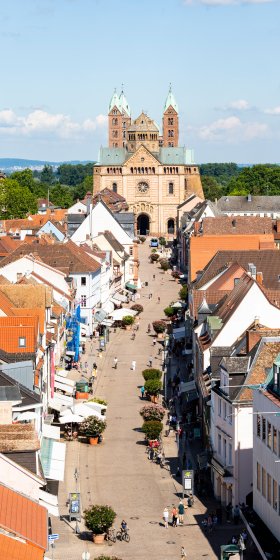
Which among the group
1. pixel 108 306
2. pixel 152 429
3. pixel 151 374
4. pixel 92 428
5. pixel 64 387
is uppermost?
pixel 108 306

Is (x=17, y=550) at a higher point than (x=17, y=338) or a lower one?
lower

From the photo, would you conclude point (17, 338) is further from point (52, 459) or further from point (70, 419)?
point (52, 459)

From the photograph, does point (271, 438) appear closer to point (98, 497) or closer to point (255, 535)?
point (255, 535)

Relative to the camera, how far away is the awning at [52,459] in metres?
52.7

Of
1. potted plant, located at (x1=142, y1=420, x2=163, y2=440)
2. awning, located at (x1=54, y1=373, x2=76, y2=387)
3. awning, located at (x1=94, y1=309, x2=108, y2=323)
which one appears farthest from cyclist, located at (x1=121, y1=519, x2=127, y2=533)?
awning, located at (x1=94, y1=309, x2=108, y2=323)

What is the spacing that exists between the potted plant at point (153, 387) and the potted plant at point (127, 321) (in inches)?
1366

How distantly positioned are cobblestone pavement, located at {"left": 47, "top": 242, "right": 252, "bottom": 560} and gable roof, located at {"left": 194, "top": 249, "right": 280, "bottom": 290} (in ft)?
31.9

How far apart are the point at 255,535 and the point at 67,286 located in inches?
2179

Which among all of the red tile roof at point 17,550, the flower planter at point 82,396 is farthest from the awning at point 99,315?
the red tile roof at point 17,550

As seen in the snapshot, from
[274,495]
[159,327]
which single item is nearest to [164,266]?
[159,327]

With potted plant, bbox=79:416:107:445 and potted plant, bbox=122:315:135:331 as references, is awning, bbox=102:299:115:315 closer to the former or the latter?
potted plant, bbox=122:315:135:331

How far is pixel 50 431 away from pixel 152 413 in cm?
925

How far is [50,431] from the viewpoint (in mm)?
62219

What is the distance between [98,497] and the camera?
56125 millimetres
